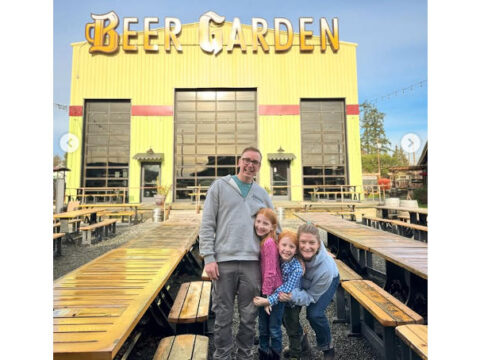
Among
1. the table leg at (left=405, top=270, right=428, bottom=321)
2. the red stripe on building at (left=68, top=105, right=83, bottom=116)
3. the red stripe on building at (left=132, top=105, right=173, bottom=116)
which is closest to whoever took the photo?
the table leg at (left=405, top=270, right=428, bottom=321)

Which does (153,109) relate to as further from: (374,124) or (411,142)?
(411,142)

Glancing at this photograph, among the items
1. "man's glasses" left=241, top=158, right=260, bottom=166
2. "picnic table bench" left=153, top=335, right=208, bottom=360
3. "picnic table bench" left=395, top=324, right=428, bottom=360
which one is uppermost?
"man's glasses" left=241, top=158, right=260, bottom=166

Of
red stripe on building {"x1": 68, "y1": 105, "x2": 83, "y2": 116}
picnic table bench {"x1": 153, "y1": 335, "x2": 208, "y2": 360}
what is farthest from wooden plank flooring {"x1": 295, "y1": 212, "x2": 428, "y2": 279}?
red stripe on building {"x1": 68, "y1": 105, "x2": 83, "y2": 116}

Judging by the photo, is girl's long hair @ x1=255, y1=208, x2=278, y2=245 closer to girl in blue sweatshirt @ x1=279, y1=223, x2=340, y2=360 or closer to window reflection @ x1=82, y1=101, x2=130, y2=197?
girl in blue sweatshirt @ x1=279, y1=223, x2=340, y2=360

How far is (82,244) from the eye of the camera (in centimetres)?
511

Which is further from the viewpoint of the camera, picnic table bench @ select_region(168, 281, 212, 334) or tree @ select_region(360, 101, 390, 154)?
tree @ select_region(360, 101, 390, 154)

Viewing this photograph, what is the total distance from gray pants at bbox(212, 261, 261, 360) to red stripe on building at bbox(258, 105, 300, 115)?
10436 mm

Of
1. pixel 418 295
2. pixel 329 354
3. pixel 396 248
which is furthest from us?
pixel 396 248

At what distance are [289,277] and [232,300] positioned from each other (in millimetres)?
339

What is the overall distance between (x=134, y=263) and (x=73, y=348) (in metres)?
1.16

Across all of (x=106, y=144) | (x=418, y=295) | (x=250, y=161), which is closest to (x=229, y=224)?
(x=250, y=161)

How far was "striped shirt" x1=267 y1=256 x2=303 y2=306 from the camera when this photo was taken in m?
1.41

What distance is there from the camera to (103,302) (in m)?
1.18
